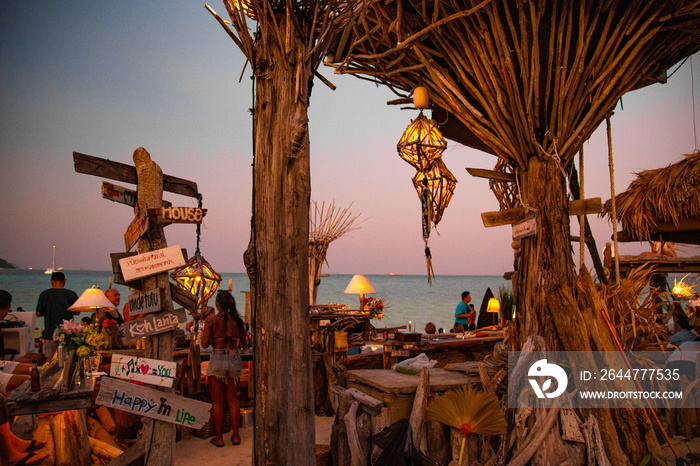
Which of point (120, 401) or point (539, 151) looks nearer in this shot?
point (120, 401)

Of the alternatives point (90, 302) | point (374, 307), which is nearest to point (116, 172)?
point (90, 302)

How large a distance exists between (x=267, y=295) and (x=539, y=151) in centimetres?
240

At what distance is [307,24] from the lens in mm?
2561

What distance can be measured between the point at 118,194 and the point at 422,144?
8.05 feet

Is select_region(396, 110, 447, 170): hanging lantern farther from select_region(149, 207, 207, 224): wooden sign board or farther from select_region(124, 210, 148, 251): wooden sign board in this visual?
select_region(124, 210, 148, 251): wooden sign board

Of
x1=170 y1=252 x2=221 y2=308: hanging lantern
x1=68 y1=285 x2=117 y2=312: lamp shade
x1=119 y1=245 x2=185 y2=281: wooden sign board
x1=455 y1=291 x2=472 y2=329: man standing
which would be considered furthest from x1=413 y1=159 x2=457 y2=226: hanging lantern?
x1=455 y1=291 x2=472 y2=329: man standing

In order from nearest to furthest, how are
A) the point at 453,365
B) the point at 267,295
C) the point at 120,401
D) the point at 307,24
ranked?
the point at 267,295 < the point at 307,24 < the point at 120,401 < the point at 453,365

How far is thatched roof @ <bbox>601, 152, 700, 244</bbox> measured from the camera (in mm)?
4371

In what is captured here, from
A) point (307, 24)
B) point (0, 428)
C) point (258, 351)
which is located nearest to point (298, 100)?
point (307, 24)

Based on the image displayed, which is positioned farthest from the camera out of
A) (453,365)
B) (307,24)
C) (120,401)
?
(453,365)

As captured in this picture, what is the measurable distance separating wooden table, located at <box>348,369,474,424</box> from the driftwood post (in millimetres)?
1522

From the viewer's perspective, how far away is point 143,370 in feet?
10.1

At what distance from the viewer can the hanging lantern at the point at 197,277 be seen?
414cm

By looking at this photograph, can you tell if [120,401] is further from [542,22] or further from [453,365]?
[542,22]
